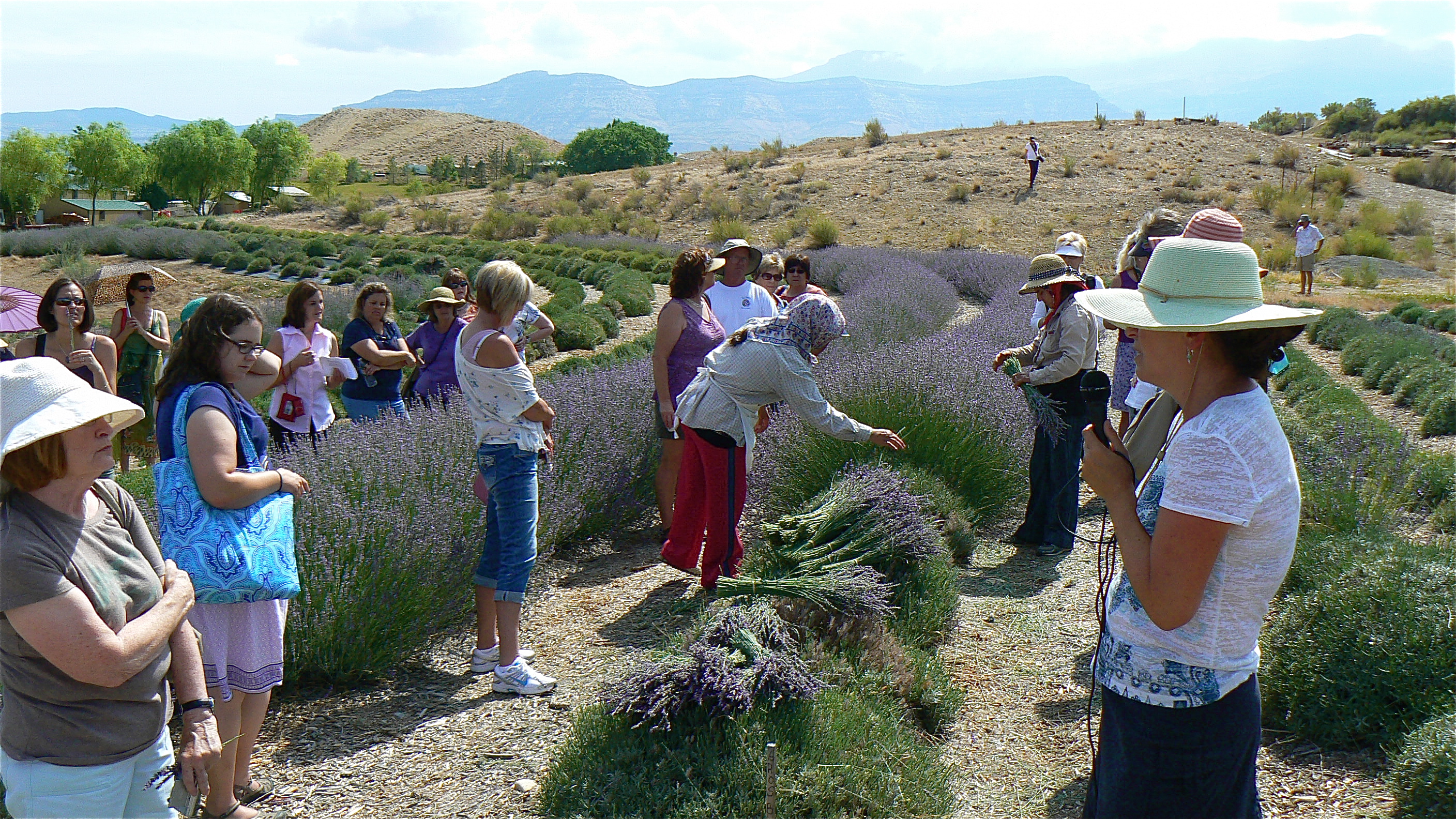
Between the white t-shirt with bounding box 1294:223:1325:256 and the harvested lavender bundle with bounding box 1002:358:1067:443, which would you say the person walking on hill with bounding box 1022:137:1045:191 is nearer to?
the white t-shirt with bounding box 1294:223:1325:256

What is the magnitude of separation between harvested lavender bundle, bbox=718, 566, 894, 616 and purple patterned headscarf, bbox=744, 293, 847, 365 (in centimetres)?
93

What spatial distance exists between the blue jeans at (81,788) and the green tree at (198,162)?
71.9 meters

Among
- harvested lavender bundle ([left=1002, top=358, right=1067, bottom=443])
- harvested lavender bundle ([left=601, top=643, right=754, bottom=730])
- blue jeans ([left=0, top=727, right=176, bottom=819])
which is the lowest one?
harvested lavender bundle ([left=601, top=643, right=754, bottom=730])

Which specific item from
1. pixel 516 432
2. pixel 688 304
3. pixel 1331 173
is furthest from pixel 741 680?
pixel 1331 173

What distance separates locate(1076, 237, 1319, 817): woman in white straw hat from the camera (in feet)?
5.53

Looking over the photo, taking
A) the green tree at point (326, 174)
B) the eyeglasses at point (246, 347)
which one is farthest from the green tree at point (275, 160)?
the eyeglasses at point (246, 347)

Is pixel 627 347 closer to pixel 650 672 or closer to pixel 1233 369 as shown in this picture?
pixel 650 672

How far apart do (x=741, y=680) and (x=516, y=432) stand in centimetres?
139

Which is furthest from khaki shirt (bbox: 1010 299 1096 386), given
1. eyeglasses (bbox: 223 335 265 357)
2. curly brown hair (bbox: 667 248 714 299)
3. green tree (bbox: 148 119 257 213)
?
green tree (bbox: 148 119 257 213)

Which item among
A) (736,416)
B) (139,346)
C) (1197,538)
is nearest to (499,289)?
(736,416)

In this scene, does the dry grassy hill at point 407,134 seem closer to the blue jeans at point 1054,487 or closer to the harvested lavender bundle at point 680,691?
the blue jeans at point 1054,487

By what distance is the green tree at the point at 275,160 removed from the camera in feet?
235

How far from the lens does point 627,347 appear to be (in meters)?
9.95

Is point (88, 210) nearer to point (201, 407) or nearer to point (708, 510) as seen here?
point (708, 510)
